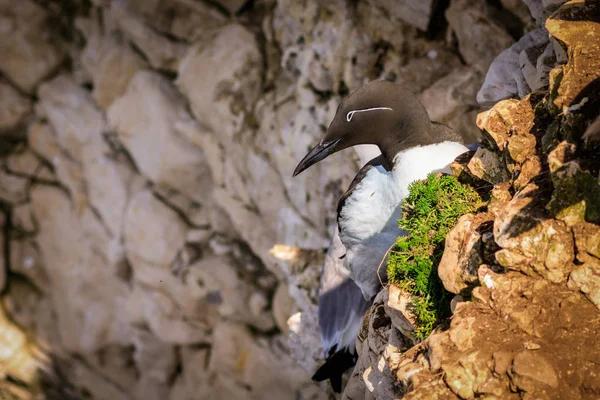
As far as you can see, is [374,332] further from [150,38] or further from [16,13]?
[16,13]

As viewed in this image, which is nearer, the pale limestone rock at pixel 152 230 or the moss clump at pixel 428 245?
the moss clump at pixel 428 245

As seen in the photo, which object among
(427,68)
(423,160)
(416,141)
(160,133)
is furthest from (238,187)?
(423,160)

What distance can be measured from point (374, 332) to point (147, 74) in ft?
19.6

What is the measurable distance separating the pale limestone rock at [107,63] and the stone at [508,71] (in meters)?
5.60

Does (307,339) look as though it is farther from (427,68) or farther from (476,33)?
(476,33)

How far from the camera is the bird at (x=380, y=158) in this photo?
3588 millimetres

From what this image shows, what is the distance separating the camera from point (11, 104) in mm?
9922

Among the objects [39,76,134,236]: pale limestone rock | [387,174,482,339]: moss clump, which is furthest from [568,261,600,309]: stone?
[39,76,134,236]: pale limestone rock

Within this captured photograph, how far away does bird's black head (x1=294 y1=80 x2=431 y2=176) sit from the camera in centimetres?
365

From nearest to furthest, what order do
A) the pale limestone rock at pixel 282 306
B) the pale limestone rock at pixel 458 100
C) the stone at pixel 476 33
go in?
1. the stone at pixel 476 33
2. the pale limestone rock at pixel 458 100
3. the pale limestone rock at pixel 282 306

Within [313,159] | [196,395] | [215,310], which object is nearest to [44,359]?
[196,395]

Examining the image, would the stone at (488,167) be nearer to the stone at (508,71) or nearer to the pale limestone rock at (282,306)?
the stone at (508,71)

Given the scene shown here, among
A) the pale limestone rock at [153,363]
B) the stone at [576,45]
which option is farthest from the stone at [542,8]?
the pale limestone rock at [153,363]

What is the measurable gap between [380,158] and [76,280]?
7.55 metres
